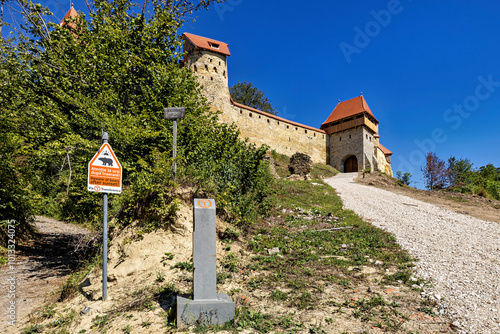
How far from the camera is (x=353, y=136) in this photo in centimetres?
4041

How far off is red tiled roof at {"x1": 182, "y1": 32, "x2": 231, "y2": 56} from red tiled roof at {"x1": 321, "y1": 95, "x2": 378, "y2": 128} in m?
21.4

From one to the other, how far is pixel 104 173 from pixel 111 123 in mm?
2652

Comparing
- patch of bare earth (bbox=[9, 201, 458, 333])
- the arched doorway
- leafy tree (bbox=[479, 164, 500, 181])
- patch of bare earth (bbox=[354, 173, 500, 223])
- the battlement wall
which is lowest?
patch of bare earth (bbox=[9, 201, 458, 333])

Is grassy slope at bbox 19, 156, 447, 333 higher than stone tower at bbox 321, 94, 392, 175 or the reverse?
the reverse

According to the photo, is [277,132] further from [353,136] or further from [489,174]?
[489,174]

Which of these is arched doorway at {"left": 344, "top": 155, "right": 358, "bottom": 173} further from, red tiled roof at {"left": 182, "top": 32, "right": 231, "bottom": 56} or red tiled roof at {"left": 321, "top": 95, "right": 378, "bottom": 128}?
red tiled roof at {"left": 182, "top": 32, "right": 231, "bottom": 56}

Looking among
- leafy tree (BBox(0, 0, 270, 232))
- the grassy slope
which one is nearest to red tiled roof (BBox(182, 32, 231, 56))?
leafy tree (BBox(0, 0, 270, 232))

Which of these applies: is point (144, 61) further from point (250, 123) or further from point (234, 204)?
point (250, 123)

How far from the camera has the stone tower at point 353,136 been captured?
3915cm

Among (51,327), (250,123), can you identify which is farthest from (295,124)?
(51,327)

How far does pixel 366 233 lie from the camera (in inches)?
317

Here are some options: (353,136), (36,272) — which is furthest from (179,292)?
(353,136)

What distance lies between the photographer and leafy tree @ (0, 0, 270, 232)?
6.58 metres

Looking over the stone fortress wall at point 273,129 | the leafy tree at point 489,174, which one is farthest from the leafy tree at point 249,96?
the leafy tree at point 489,174
